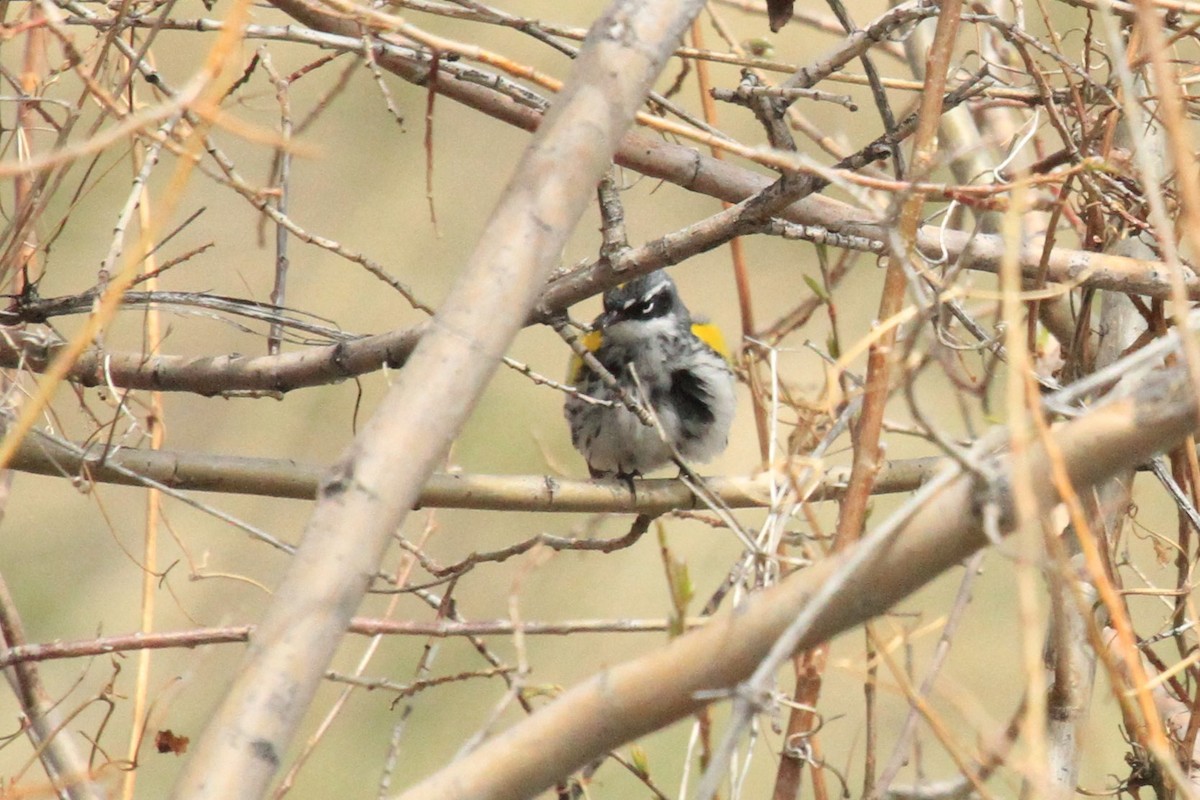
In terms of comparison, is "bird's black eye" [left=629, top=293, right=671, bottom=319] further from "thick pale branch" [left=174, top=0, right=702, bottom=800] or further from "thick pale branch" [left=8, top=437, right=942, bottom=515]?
"thick pale branch" [left=174, top=0, right=702, bottom=800]

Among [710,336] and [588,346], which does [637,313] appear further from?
[710,336]

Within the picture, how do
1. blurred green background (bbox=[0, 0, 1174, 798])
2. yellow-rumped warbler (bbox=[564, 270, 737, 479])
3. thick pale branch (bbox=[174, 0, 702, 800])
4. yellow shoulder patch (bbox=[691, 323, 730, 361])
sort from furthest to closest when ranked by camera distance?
1. blurred green background (bbox=[0, 0, 1174, 798])
2. yellow shoulder patch (bbox=[691, 323, 730, 361])
3. yellow-rumped warbler (bbox=[564, 270, 737, 479])
4. thick pale branch (bbox=[174, 0, 702, 800])

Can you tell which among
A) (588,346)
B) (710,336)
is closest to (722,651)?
(588,346)

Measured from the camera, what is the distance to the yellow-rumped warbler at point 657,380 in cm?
357

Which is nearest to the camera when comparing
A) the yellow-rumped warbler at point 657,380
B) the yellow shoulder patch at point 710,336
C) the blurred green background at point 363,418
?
the yellow-rumped warbler at point 657,380

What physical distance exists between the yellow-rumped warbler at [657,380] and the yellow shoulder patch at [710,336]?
3.9 inches

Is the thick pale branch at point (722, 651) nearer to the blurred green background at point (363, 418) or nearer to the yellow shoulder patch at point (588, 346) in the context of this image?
the yellow shoulder patch at point (588, 346)

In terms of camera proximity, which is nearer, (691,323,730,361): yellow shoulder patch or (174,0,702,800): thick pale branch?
(174,0,702,800): thick pale branch

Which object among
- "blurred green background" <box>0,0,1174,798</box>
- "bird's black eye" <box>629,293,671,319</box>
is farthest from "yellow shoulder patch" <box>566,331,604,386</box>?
"blurred green background" <box>0,0,1174,798</box>

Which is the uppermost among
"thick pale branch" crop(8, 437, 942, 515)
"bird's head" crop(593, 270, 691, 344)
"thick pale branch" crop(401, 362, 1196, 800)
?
"bird's head" crop(593, 270, 691, 344)

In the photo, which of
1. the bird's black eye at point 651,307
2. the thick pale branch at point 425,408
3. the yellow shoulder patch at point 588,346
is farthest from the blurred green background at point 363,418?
the thick pale branch at point 425,408

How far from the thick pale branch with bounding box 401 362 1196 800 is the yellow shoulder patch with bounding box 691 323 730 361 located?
280 centimetres

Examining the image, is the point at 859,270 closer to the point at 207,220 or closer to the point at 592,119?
the point at 207,220

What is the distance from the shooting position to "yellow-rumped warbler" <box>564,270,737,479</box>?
3.57 m
